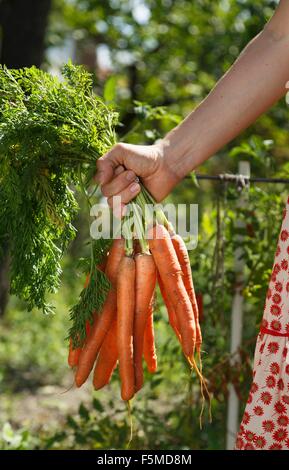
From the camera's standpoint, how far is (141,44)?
20.0 feet

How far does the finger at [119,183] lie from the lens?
1.69 meters

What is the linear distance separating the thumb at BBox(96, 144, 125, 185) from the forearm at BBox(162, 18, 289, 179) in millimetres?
124

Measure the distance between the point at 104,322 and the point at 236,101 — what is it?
0.67 m

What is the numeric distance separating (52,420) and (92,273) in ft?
7.44

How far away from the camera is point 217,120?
1727 millimetres

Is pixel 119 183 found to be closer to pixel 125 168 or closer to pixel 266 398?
pixel 125 168

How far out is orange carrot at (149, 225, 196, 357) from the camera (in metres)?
1.81

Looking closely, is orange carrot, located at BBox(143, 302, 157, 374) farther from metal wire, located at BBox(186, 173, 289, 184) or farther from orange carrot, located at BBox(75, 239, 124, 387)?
metal wire, located at BBox(186, 173, 289, 184)

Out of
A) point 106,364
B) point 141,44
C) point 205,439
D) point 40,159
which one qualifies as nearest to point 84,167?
A: point 40,159

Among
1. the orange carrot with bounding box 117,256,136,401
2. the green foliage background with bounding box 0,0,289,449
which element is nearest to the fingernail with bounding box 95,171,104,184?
the orange carrot with bounding box 117,256,136,401

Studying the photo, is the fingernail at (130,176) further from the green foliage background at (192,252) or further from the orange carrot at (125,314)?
the green foliage background at (192,252)

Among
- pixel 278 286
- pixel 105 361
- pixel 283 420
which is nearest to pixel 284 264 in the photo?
pixel 278 286

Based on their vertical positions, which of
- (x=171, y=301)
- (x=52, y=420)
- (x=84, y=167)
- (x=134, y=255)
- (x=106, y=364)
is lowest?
(x=52, y=420)

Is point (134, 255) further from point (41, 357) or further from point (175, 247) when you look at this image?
point (41, 357)
